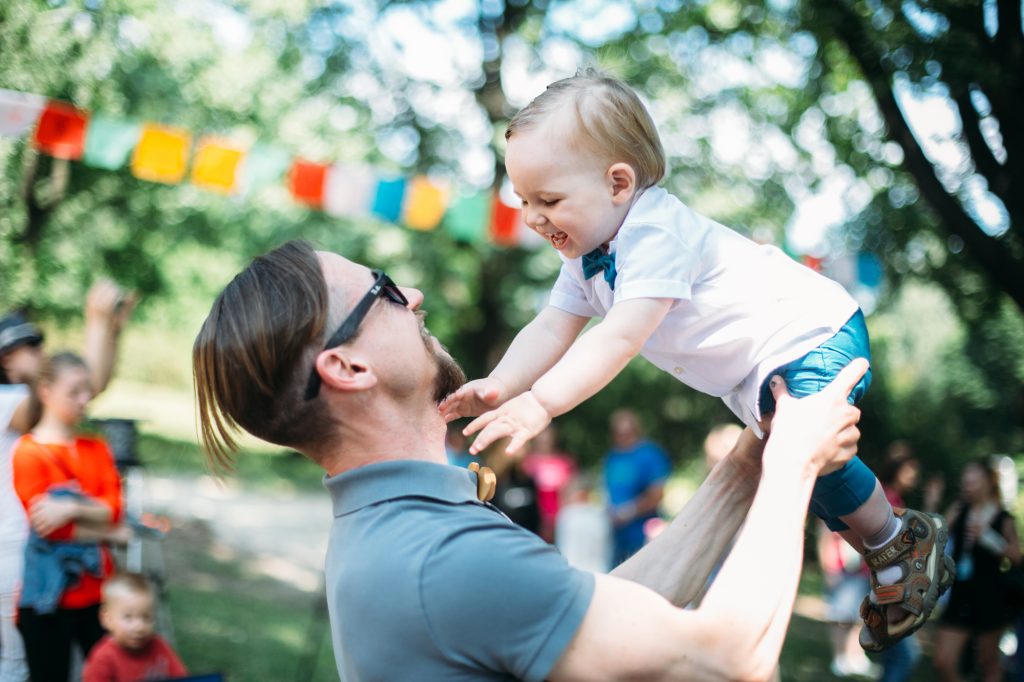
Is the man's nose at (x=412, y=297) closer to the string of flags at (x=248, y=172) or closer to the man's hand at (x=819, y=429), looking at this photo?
the man's hand at (x=819, y=429)

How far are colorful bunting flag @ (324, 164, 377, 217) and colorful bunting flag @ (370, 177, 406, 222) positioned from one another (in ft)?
0.18

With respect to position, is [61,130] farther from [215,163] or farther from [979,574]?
[979,574]

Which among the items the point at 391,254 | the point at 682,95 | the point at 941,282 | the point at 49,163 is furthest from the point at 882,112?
the point at 49,163

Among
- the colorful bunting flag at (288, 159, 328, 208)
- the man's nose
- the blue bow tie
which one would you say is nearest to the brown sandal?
the blue bow tie

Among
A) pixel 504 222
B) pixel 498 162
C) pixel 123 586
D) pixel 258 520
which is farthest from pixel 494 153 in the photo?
pixel 123 586

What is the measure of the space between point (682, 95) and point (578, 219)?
1104 cm

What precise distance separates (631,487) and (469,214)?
311 cm

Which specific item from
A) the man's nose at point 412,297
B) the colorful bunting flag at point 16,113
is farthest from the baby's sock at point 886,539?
the colorful bunting flag at point 16,113

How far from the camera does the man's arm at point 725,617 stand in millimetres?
1330

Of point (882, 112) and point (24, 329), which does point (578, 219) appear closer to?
point (24, 329)

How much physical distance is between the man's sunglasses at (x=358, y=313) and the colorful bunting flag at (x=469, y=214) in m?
7.25

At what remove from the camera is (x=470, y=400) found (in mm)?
1736

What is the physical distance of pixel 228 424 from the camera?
169cm

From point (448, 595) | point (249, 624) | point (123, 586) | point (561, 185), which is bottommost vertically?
point (249, 624)
